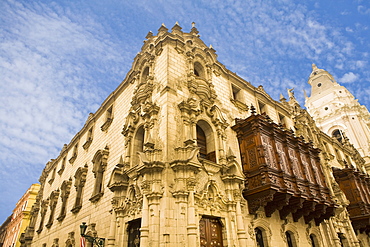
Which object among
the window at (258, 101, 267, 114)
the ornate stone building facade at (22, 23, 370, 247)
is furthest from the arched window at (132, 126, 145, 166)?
the window at (258, 101, 267, 114)

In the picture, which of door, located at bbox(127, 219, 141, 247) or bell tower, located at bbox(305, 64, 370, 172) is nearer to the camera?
door, located at bbox(127, 219, 141, 247)

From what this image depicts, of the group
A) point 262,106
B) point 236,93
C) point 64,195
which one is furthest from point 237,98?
point 64,195

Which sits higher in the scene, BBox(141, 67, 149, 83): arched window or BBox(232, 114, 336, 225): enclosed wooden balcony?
BBox(141, 67, 149, 83): arched window

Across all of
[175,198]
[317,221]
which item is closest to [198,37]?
[175,198]

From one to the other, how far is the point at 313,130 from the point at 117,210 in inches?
720

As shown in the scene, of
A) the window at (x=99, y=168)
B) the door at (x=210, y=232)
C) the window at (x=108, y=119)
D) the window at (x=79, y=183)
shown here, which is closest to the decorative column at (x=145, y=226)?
the door at (x=210, y=232)

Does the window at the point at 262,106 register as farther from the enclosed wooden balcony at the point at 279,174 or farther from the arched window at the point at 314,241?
the arched window at the point at 314,241

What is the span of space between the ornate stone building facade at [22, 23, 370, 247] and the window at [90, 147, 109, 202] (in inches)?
2.4

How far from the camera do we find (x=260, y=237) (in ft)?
40.4

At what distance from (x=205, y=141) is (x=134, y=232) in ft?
17.6

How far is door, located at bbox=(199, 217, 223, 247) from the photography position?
32.4ft

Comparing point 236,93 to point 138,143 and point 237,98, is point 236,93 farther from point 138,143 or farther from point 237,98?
point 138,143

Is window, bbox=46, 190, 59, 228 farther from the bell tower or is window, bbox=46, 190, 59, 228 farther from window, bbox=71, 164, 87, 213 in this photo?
the bell tower

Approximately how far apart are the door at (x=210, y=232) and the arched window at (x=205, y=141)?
2997 mm
